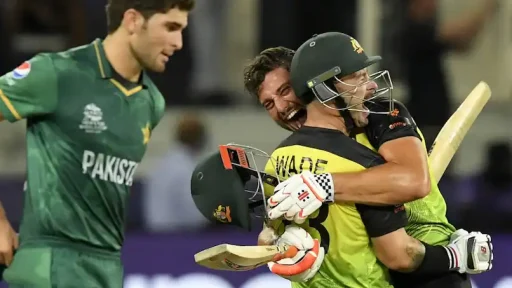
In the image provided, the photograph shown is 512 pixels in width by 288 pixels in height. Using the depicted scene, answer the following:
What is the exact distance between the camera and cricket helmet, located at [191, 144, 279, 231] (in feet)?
A: 10.1

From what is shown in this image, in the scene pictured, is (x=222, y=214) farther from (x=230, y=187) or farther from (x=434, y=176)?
(x=434, y=176)

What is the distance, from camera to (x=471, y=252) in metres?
3.16

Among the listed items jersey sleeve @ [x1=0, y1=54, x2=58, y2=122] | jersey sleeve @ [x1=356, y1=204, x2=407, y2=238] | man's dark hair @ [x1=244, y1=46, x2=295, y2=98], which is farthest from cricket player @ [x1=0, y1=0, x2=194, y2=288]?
jersey sleeve @ [x1=356, y1=204, x2=407, y2=238]

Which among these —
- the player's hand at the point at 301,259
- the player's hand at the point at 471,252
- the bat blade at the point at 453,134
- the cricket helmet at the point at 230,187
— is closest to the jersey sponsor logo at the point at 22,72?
the cricket helmet at the point at 230,187

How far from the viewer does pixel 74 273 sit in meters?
3.59

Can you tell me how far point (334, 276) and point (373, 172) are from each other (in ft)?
1.03

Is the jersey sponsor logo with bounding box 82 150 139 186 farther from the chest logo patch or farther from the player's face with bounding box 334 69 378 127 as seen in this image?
the player's face with bounding box 334 69 378 127

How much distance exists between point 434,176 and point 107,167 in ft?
3.47

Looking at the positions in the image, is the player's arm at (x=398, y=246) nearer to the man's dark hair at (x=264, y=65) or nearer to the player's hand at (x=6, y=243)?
the man's dark hair at (x=264, y=65)

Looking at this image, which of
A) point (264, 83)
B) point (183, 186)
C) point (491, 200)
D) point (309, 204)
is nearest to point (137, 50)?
point (264, 83)

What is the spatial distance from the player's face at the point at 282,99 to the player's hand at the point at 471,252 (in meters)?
0.58

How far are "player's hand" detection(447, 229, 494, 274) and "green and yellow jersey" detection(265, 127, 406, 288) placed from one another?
9.1 inches

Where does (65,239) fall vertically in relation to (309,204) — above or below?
below

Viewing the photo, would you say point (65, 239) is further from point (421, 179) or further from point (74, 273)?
point (421, 179)
